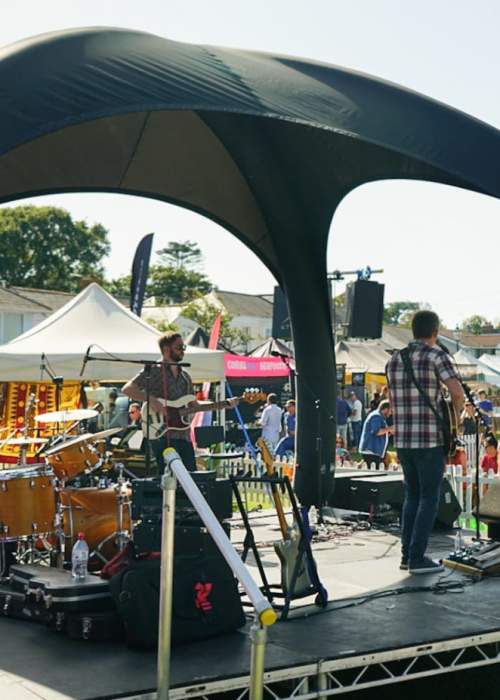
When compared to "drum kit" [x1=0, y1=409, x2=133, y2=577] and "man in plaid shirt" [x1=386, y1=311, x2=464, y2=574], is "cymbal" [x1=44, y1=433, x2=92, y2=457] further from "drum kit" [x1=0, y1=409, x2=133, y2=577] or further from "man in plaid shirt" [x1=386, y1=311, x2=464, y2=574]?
"man in plaid shirt" [x1=386, y1=311, x2=464, y2=574]

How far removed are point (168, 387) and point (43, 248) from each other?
217 ft

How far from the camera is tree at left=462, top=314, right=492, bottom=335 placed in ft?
422

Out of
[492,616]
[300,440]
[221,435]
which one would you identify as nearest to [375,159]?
[300,440]

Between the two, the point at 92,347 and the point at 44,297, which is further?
the point at 44,297

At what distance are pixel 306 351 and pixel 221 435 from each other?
176 centimetres

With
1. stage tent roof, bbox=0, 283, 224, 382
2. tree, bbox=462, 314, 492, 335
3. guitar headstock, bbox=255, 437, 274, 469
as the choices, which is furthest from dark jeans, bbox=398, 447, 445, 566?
tree, bbox=462, 314, 492, 335

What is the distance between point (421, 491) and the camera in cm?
729

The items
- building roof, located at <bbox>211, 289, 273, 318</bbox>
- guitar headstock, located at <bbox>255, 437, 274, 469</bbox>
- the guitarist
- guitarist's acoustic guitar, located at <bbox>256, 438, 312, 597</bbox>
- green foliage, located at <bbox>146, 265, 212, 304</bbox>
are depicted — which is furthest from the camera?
green foliage, located at <bbox>146, 265, 212, 304</bbox>

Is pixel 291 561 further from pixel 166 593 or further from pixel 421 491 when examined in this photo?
pixel 166 593

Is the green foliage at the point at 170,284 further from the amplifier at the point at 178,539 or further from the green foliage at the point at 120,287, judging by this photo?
the amplifier at the point at 178,539

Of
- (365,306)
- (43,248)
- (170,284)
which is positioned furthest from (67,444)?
(170,284)

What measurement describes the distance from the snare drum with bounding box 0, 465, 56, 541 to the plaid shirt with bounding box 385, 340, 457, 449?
107 inches

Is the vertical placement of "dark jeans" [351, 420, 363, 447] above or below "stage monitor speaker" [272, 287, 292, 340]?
below

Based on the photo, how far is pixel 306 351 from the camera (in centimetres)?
1105
